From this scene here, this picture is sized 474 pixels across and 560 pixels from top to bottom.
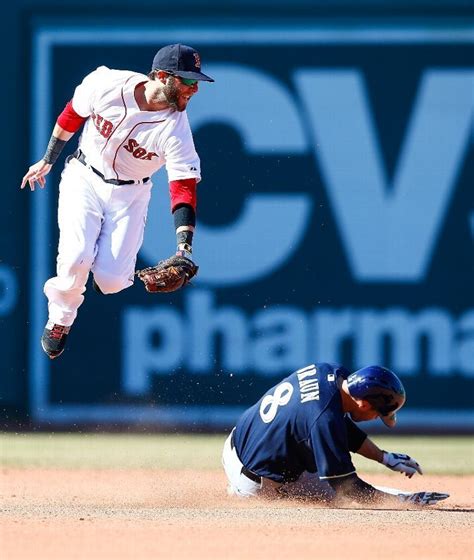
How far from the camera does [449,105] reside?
33.5 feet

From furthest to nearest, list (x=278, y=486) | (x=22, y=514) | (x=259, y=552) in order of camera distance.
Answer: (x=278, y=486) → (x=22, y=514) → (x=259, y=552)

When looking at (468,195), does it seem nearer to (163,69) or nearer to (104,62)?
(104,62)

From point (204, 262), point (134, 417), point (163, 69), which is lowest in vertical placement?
point (134, 417)

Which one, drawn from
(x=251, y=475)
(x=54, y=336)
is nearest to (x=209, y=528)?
(x=251, y=475)

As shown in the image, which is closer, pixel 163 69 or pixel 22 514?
pixel 22 514

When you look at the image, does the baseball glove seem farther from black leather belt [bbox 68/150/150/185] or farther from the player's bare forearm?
the player's bare forearm

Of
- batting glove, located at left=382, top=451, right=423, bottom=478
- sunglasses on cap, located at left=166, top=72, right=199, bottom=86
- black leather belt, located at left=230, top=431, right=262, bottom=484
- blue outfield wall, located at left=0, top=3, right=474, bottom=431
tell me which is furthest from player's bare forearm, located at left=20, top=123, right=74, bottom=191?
blue outfield wall, located at left=0, top=3, right=474, bottom=431

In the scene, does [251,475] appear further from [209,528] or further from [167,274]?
[167,274]

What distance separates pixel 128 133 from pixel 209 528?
212 cm

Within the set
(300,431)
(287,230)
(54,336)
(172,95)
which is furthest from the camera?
(287,230)

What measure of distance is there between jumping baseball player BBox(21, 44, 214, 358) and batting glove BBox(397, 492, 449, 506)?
1504 millimetres

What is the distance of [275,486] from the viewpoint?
6.39 m

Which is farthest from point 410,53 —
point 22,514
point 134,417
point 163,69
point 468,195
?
point 22,514

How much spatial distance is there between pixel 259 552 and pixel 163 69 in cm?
254
